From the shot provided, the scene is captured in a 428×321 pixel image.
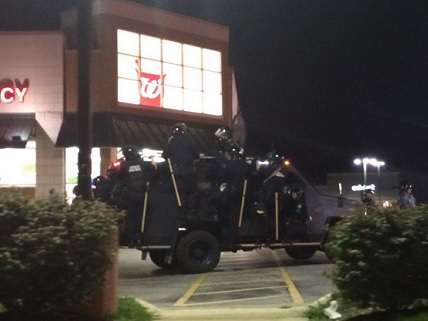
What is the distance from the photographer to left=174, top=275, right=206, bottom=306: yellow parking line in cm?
1125

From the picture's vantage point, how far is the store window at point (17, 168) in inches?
1022

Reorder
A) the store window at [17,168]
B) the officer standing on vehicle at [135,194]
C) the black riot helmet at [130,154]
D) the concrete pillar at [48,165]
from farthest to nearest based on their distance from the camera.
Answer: the store window at [17,168] < the concrete pillar at [48,165] < the black riot helmet at [130,154] < the officer standing on vehicle at [135,194]

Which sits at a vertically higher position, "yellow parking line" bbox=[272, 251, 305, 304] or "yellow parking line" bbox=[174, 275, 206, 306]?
"yellow parking line" bbox=[272, 251, 305, 304]

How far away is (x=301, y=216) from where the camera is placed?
1706cm

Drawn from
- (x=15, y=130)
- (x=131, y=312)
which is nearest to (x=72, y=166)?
(x=15, y=130)

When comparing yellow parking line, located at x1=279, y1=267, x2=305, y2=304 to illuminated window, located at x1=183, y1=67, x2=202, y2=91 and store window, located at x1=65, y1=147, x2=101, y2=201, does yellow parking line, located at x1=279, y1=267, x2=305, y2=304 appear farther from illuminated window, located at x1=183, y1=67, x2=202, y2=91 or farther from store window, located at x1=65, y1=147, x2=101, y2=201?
illuminated window, located at x1=183, y1=67, x2=202, y2=91

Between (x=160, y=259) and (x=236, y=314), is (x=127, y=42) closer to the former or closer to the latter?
(x=160, y=259)

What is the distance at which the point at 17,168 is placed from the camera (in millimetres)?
26109

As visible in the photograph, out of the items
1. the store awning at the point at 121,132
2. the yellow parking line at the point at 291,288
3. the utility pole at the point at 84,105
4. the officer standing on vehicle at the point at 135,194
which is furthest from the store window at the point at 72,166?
the utility pole at the point at 84,105

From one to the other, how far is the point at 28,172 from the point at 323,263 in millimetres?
12137

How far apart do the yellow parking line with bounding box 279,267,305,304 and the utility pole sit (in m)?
3.51

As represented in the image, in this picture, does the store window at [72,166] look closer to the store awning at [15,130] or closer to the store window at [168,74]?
the store awning at [15,130]

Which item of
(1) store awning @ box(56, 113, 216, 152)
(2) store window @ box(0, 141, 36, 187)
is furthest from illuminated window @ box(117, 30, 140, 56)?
(2) store window @ box(0, 141, 36, 187)

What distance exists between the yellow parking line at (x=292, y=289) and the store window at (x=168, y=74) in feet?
38.3
